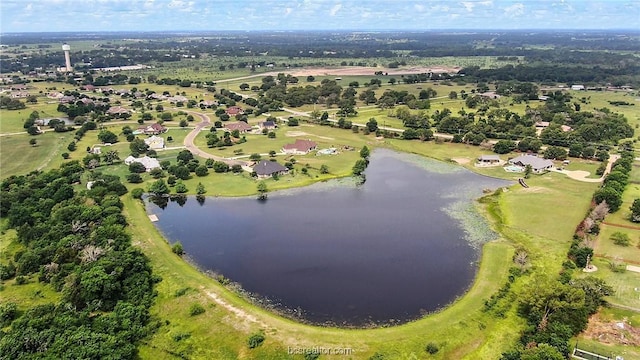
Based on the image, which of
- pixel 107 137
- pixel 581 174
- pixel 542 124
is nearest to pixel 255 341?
pixel 581 174

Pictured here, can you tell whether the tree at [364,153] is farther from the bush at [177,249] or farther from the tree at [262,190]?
the bush at [177,249]

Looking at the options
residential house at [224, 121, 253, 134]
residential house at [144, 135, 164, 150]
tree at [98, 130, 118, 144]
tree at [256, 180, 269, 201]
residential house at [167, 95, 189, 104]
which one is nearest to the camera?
tree at [256, 180, 269, 201]

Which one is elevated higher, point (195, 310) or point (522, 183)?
point (522, 183)

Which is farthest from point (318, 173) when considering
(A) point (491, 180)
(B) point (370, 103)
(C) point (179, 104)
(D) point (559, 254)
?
(C) point (179, 104)

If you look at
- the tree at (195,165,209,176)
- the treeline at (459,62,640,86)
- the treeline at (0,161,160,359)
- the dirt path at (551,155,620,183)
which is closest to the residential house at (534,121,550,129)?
the dirt path at (551,155,620,183)

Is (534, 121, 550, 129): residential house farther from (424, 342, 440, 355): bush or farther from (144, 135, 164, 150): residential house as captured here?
(424, 342, 440, 355): bush

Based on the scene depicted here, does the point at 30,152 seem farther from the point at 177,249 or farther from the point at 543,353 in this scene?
the point at 543,353

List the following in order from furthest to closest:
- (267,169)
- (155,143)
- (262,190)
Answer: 1. (155,143)
2. (267,169)
3. (262,190)

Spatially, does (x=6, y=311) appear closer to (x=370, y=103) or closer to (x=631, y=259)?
(x=631, y=259)
